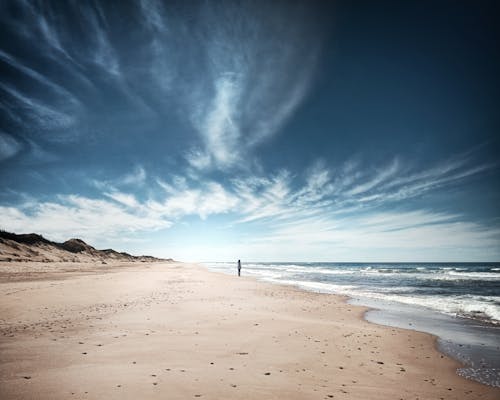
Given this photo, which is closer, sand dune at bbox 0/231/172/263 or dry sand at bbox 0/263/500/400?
dry sand at bbox 0/263/500/400

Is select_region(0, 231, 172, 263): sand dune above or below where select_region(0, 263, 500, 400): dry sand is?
above

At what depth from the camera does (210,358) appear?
621 centimetres

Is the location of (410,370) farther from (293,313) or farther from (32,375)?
(32,375)

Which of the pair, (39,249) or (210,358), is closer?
(210,358)

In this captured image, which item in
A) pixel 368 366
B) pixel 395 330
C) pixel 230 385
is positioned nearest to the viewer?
pixel 230 385

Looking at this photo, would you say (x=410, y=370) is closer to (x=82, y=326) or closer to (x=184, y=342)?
(x=184, y=342)

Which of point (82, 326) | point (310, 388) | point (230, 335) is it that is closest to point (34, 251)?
point (82, 326)

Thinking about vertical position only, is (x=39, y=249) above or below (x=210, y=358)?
above

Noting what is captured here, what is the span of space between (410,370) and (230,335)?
15.4 ft

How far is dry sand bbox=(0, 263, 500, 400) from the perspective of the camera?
15.7 ft

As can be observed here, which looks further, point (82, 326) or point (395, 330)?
point (395, 330)

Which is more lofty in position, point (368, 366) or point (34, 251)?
point (34, 251)

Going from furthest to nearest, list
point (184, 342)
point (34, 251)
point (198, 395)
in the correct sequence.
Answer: point (34, 251)
point (184, 342)
point (198, 395)

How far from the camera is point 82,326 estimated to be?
867 centimetres
